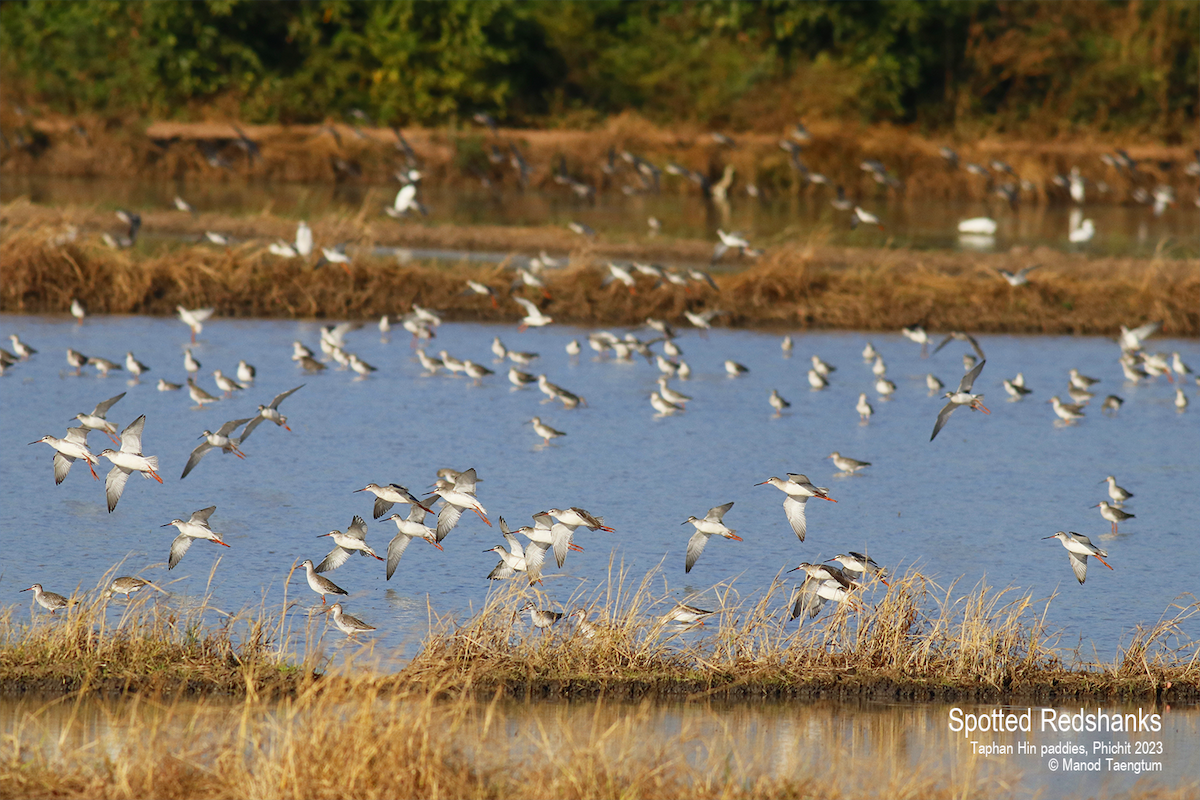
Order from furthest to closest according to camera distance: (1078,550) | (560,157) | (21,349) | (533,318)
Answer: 1. (560,157)
2. (533,318)
3. (21,349)
4. (1078,550)

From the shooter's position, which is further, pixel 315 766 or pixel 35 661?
pixel 35 661

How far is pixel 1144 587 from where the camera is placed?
12273 millimetres

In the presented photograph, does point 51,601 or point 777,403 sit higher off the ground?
point 51,601

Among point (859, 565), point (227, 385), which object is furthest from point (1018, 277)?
point (859, 565)

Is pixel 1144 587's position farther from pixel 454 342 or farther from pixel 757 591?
pixel 454 342

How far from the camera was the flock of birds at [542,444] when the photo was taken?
10.7 meters

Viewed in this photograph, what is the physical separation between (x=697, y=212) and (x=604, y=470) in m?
24.5

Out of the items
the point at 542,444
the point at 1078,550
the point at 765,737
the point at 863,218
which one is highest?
the point at 765,737

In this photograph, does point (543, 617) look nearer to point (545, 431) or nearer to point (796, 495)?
point (796, 495)

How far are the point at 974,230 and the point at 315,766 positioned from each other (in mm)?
30844

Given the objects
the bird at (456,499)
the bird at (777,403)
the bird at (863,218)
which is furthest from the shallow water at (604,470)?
the bird at (863,218)

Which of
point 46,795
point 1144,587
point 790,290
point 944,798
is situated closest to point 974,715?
point 944,798

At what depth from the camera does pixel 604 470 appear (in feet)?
51.7

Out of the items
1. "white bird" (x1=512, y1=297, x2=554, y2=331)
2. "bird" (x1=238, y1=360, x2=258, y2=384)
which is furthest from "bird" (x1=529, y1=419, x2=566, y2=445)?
"white bird" (x1=512, y1=297, x2=554, y2=331)
